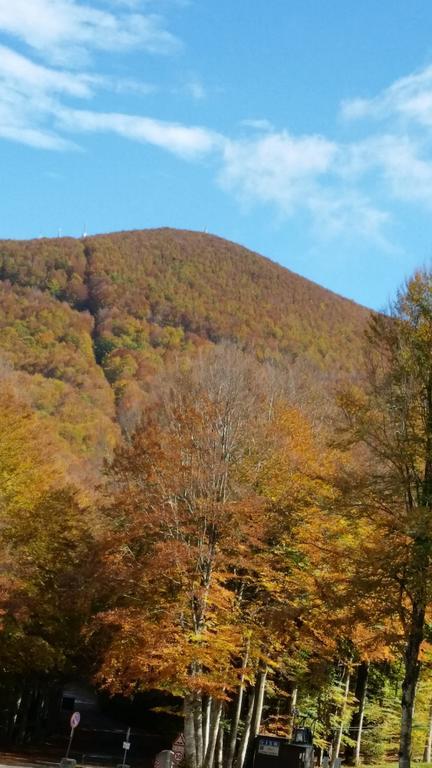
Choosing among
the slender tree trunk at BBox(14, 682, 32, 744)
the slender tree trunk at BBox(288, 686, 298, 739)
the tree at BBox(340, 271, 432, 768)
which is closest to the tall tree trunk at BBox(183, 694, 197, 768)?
the slender tree trunk at BBox(288, 686, 298, 739)

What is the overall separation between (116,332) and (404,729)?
115162 millimetres

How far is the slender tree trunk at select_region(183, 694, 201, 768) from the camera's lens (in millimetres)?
22438

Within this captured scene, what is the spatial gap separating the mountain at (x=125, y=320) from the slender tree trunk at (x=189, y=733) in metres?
43.5

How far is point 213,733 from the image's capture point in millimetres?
23750

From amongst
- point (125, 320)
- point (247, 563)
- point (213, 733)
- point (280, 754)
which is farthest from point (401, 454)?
point (125, 320)

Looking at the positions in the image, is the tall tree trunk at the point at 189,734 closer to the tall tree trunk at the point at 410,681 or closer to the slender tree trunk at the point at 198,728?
the slender tree trunk at the point at 198,728

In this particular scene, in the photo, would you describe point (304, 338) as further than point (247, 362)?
Yes

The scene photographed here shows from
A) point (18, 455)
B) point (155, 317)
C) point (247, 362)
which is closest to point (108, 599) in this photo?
point (18, 455)

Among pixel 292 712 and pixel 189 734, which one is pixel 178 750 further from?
pixel 292 712

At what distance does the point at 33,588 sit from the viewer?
91.2ft

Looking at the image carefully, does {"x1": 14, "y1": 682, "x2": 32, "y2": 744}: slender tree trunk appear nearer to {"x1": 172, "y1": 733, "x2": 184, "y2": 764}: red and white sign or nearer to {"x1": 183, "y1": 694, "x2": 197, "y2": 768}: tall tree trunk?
{"x1": 172, "y1": 733, "x2": 184, "y2": 764}: red and white sign

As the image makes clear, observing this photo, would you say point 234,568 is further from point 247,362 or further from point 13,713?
point 247,362

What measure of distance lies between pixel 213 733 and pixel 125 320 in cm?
11146

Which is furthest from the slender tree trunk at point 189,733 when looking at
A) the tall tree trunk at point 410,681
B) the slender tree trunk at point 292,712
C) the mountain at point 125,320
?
the mountain at point 125,320
